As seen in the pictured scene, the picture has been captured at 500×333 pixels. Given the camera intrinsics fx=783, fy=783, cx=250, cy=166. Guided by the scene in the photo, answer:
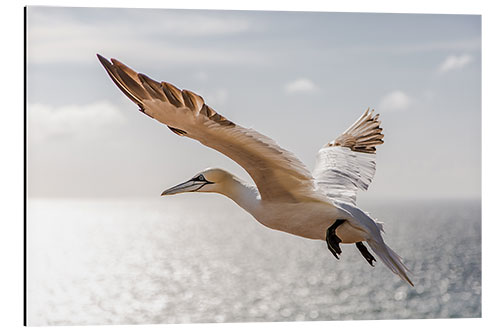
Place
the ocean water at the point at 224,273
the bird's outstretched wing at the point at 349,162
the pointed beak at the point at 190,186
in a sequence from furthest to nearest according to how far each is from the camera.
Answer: the ocean water at the point at 224,273 → the bird's outstretched wing at the point at 349,162 → the pointed beak at the point at 190,186

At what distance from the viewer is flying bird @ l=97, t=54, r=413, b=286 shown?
271 centimetres

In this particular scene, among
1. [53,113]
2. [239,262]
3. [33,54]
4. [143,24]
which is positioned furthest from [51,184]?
[239,262]

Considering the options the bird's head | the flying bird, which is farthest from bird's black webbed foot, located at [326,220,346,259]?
the bird's head

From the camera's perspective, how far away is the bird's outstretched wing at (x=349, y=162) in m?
3.84

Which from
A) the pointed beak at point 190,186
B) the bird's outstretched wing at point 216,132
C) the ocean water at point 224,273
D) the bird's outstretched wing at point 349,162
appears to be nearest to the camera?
the bird's outstretched wing at point 216,132

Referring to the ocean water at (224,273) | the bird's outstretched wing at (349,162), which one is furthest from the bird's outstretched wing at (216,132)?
the ocean water at (224,273)

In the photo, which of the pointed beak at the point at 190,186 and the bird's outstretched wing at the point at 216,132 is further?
the pointed beak at the point at 190,186

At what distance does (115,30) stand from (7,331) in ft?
6.52

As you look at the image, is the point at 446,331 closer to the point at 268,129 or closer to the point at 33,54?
the point at 268,129

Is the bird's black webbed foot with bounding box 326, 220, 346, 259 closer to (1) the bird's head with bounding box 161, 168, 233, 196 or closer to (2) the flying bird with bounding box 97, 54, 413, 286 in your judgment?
(2) the flying bird with bounding box 97, 54, 413, 286

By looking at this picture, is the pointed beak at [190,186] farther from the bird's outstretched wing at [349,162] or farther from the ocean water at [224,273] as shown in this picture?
the ocean water at [224,273]

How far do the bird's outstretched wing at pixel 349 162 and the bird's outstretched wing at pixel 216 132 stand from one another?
1.46 feet

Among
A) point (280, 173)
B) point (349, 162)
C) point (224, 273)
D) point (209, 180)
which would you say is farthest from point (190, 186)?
point (224, 273)

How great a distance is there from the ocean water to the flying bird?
1213 millimetres
